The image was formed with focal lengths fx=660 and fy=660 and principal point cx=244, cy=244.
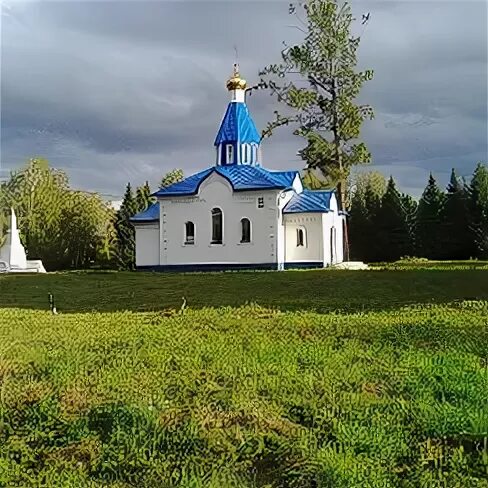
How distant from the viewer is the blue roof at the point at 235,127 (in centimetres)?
1838

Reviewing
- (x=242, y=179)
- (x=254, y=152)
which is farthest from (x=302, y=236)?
(x=254, y=152)

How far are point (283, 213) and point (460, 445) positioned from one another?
49.0ft

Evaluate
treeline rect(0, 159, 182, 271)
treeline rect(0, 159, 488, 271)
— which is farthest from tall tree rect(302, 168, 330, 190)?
treeline rect(0, 159, 182, 271)

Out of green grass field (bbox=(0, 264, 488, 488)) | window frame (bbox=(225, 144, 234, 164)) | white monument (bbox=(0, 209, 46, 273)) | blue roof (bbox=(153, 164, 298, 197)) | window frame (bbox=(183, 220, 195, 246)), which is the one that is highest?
window frame (bbox=(225, 144, 234, 164))

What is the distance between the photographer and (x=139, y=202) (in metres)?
22.5

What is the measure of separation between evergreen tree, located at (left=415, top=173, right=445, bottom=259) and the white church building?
11.8 ft

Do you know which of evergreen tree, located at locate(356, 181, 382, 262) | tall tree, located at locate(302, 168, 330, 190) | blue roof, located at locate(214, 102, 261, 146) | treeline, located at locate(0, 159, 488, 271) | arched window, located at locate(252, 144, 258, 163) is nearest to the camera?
blue roof, located at locate(214, 102, 261, 146)

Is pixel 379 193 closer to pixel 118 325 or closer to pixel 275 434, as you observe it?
pixel 118 325

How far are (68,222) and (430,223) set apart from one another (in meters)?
11.3

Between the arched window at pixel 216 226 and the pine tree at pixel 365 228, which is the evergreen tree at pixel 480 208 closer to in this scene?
the pine tree at pixel 365 228

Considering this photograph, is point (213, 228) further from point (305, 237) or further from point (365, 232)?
point (365, 232)

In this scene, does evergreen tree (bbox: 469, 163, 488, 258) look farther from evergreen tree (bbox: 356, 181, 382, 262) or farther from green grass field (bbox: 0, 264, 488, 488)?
green grass field (bbox: 0, 264, 488, 488)

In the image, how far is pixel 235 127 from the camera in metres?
18.4

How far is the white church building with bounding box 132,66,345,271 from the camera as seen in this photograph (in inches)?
672
